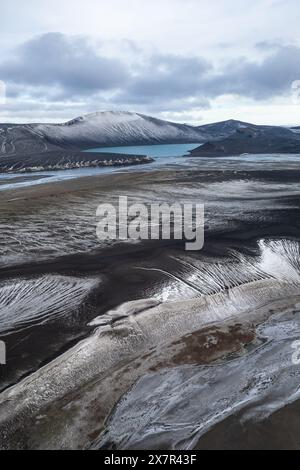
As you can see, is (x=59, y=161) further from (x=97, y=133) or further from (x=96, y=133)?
(x=97, y=133)

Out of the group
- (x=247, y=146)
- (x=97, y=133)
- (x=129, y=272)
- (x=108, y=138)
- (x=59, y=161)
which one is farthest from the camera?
(x=108, y=138)

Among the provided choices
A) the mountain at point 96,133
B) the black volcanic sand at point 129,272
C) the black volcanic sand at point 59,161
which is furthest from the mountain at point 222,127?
the black volcanic sand at point 129,272

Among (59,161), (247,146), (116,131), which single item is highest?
(116,131)

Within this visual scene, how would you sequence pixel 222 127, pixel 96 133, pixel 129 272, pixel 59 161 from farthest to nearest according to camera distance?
pixel 222 127
pixel 96 133
pixel 59 161
pixel 129 272

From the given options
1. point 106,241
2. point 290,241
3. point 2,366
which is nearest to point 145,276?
point 106,241

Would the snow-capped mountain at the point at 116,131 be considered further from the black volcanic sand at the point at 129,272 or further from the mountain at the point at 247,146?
the black volcanic sand at the point at 129,272

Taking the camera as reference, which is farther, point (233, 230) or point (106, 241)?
point (233, 230)

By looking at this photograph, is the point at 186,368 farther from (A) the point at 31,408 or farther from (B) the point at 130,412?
(A) the point at 31,408

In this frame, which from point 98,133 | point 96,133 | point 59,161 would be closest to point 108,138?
point 98,133
